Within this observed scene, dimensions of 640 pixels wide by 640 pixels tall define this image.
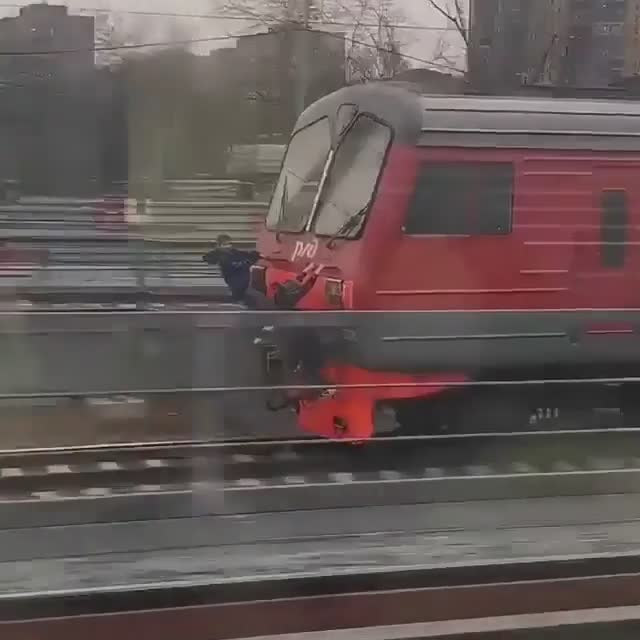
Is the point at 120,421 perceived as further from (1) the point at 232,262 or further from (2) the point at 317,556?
(1) the point at 232,262

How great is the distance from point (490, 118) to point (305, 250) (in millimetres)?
884

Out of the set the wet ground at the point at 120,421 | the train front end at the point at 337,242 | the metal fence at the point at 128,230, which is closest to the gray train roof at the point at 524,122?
the train front end at the point at 337,242

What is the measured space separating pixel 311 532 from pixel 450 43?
1649 mm

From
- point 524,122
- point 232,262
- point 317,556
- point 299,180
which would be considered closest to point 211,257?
point 232,262

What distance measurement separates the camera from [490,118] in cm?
373

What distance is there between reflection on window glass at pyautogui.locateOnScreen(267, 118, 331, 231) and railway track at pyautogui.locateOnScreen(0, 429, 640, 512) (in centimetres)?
115

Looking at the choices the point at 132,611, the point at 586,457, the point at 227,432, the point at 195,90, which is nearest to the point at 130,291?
the point at 195,90

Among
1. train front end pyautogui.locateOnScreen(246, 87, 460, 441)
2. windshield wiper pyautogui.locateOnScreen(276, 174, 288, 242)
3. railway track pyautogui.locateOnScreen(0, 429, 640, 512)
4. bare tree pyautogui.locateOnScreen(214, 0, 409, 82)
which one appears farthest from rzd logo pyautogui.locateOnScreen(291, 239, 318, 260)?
railway track pyautogui.locateOnScreen(0, 429, 640, 512)

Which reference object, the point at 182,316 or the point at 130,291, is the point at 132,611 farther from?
the point at 130,291

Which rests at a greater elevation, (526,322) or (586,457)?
(526,322)

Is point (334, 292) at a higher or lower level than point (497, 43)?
lower

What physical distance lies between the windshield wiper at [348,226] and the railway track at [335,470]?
2.98ft

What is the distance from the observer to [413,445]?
3.15 m

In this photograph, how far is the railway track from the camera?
8.61 ft
